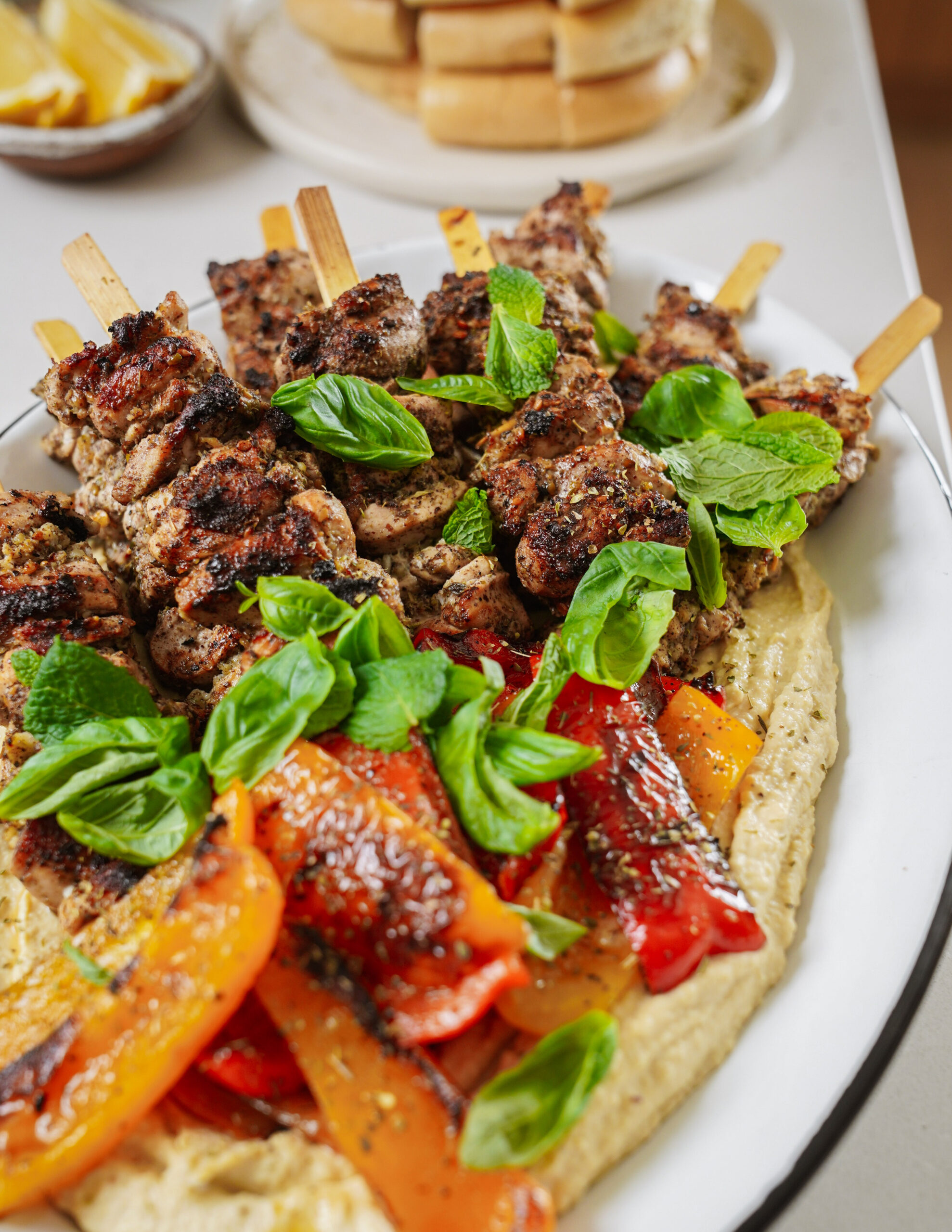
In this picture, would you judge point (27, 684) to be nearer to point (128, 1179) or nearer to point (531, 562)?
point (128, 1179)

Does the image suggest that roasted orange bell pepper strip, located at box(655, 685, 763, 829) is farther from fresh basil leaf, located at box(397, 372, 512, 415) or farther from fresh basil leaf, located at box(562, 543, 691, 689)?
fresh basil leaf, located at box(397, 372, 512, 415)

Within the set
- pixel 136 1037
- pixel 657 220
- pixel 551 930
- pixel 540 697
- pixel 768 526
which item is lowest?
pixel 657 220

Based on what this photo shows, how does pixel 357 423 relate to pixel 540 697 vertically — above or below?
above

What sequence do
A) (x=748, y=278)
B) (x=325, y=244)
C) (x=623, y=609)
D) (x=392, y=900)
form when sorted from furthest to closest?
(x=748, y=278)
(x=325, y=244)
(x=623, y=609)
(x=392, y=900)

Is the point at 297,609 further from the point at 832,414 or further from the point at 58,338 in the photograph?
the point at 832,414

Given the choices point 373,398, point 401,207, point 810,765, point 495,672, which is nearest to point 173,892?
point 495,672

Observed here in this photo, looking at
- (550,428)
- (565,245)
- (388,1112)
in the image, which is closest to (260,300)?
(565,245)

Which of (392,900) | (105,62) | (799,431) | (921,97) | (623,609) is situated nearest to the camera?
(392,900)
